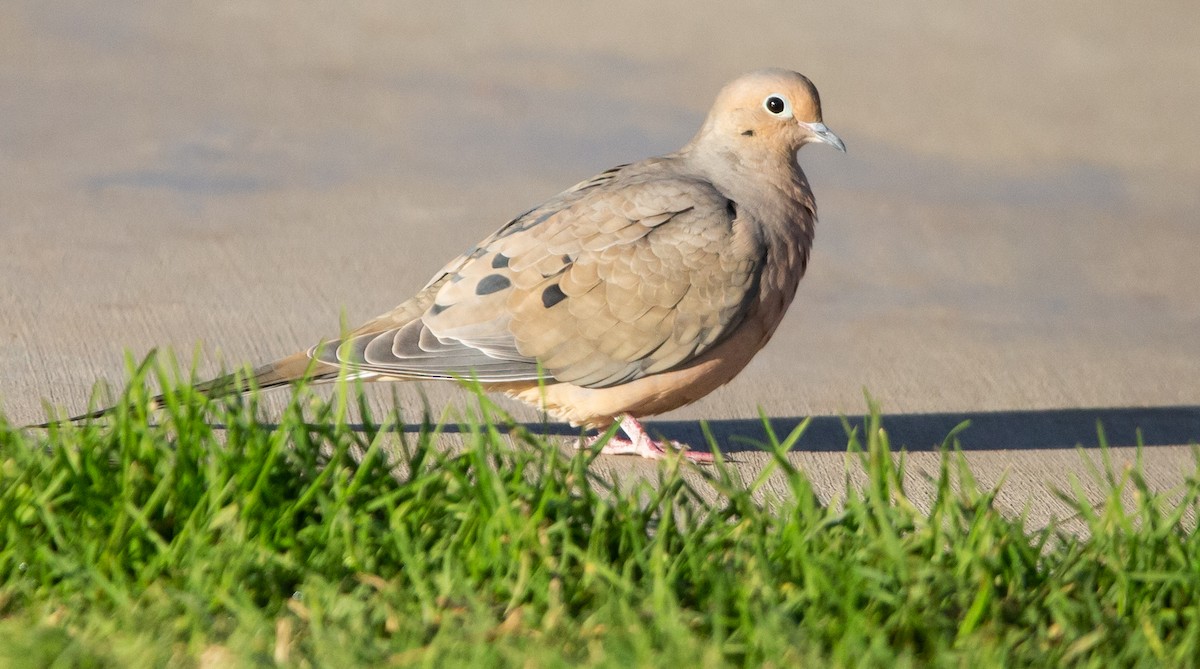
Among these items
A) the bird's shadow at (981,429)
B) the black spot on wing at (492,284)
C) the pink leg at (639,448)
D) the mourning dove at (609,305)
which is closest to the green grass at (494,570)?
the mourning dove at (609,305)

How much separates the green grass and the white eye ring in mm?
1651

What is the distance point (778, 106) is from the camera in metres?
5.01

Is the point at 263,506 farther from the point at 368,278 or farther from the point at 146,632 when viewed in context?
the point at 368,278

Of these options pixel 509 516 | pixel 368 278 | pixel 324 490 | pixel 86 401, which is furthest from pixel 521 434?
pixel 368 278

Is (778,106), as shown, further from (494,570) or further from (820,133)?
(494,570)

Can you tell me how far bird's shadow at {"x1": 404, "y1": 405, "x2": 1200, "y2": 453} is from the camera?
17.3ft

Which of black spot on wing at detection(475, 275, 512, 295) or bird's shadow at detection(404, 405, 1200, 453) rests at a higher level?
black spot on wing at detection(475, 275, 512, 295)

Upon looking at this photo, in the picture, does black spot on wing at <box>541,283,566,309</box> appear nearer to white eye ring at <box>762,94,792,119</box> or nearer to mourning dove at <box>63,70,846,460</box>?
mourning dove at <box>63,70,846,460</box>

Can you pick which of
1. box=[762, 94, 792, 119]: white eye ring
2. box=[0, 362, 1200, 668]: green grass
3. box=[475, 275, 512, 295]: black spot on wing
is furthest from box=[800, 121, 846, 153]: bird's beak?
box=[0, 362, 1200, 668]: green grass

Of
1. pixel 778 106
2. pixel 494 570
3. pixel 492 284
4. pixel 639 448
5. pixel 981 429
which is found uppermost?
pixel 778 106

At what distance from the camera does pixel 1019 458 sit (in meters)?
5.18

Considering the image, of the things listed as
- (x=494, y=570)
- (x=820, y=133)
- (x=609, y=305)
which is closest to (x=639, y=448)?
(x=609, y=305)

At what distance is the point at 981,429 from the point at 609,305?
5.20 ft

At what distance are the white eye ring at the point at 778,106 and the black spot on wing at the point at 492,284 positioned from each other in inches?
39.1
